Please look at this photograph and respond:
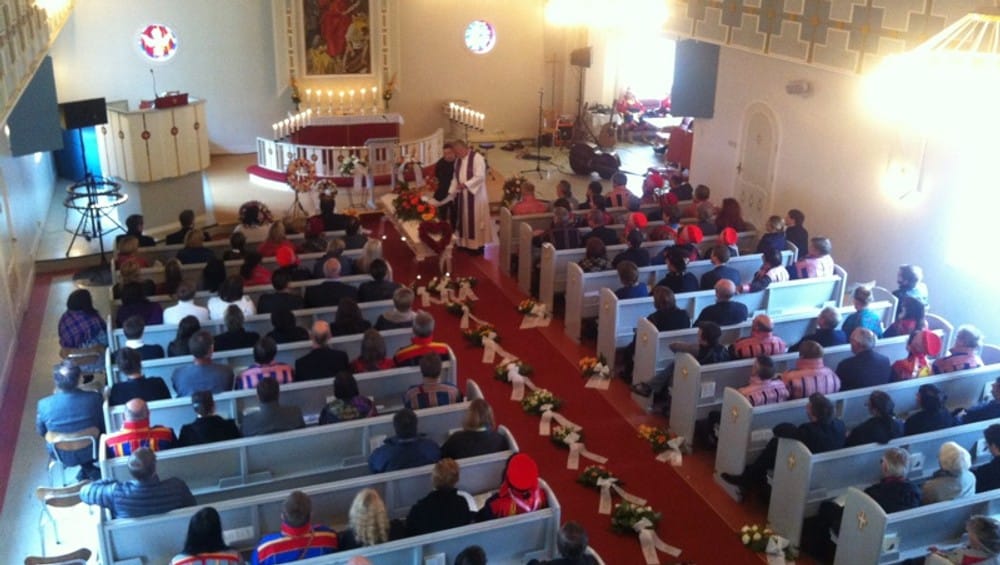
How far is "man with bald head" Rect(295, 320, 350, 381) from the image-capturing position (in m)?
8.21

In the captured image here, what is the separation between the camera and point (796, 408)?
7.93 meters

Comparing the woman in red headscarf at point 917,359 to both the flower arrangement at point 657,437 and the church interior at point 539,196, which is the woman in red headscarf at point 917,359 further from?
the flower arrangement at point 657,437

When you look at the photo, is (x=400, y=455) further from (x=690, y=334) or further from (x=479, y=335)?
(x=479, y=335)

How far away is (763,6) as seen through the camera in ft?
40.3

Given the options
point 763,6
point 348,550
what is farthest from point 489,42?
point 348,550

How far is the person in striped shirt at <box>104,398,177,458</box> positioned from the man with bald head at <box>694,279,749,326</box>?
5.53 m

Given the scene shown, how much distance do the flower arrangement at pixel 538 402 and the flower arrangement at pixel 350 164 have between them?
779 centimetres

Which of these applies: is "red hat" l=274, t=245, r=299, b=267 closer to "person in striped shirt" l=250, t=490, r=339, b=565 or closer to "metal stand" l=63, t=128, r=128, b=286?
"metal stand" l=63, t=128, r=128, b=286

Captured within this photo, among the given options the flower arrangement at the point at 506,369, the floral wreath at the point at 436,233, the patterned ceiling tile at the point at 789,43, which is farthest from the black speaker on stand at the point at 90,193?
the patterned ceiling tile at the point at 789,43

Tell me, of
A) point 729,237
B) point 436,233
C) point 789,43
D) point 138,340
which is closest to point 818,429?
point 729,237

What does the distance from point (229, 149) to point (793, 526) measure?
1563 cm

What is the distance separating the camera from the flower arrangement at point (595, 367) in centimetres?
1029

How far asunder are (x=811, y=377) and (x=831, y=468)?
1068 mm

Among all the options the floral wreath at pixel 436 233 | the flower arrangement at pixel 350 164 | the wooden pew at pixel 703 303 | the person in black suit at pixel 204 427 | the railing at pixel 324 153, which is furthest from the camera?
the railing at pixel 324 153
